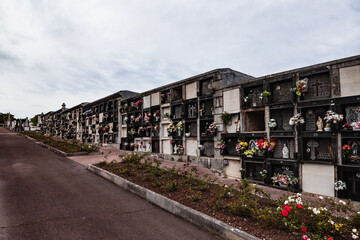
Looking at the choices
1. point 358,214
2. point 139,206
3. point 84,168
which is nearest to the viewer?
point 358,214

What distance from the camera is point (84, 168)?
30.9 ft

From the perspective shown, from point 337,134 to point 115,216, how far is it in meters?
6.39

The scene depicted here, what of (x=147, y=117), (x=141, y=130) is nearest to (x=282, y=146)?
(x=147, y=117)

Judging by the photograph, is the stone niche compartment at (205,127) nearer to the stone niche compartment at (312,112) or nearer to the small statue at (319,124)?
the stone niche compartment at (312,112)

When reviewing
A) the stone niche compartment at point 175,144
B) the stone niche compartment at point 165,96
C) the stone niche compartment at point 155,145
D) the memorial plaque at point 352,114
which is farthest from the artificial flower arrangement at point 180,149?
the memorial plaque at point 352,114

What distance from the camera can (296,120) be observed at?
6660 millimetres

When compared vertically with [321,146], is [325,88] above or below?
above

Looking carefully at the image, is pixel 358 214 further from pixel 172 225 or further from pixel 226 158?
pixel 226 158

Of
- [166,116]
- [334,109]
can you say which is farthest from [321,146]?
[166,116]

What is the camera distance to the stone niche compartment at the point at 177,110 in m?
11.5

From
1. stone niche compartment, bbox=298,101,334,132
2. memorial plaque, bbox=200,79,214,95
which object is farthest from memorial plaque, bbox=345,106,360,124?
memorial plaque, bbox=200,79,214,95

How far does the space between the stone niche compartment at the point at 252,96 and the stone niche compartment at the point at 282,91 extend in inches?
16.3

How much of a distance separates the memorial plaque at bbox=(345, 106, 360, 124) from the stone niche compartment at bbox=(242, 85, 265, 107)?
8.38ft

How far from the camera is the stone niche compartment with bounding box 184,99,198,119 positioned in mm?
10675
